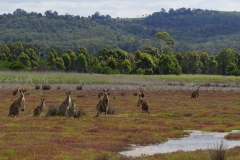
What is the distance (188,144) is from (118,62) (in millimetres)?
103464

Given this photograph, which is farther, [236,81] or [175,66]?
[175,66]

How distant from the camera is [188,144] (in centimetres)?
2036

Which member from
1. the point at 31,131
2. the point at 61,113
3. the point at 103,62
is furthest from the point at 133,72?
the point at 31,131

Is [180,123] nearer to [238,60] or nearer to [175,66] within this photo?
[175,66]

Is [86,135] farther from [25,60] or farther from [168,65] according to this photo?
[25,60]

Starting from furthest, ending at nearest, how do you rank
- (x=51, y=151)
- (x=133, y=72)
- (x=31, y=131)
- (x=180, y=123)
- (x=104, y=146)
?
(x=133, y=72) < (x=180, y=123) < (x=31, y=131) < (x=104, y=146) < (x=51, y=151)

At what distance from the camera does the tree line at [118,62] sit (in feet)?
381

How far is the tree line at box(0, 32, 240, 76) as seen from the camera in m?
116

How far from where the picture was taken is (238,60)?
5187 inches

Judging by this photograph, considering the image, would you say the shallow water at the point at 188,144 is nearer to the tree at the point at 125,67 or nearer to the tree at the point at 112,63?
the tree at the point at 125,67

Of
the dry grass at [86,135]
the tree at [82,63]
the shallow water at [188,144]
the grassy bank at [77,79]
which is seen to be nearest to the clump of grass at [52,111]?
the dry grass at [86,135]

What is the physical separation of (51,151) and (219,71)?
123374 millimetres

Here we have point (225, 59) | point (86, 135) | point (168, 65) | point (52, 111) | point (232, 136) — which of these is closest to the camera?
point (86, 135)

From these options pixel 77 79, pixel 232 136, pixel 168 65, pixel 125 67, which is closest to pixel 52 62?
pixel 125 67
